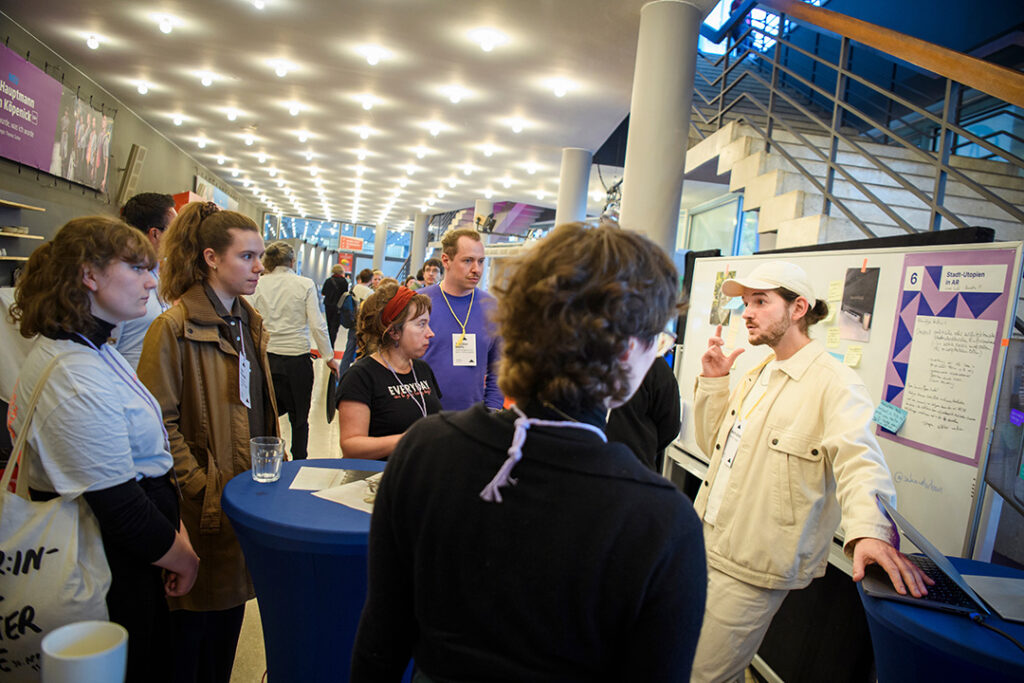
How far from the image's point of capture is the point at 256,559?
1.56m

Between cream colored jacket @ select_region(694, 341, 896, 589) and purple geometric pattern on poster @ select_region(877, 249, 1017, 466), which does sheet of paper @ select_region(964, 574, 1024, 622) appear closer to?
cream colored jacket @ select_region(694, 341, 896, 589)

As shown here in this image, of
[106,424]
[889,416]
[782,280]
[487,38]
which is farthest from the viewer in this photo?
[487,38]

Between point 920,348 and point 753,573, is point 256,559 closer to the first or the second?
point 753,573

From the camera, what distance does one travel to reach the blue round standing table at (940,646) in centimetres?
118

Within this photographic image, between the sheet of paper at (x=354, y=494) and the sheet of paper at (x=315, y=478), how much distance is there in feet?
0.15

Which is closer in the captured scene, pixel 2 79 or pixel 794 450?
pixel 794 450

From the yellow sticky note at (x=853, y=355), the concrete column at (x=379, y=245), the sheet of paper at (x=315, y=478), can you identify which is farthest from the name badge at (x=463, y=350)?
the concrete column at (x=379, y=245)

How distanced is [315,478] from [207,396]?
15.9 inches

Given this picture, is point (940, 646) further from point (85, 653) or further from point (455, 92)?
point (455, 92)

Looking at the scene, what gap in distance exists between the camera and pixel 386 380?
2.18m

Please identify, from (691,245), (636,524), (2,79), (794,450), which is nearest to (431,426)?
(636,524)

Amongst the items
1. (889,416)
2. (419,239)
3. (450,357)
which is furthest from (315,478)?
(419,239)

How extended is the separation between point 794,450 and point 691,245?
8.34 m

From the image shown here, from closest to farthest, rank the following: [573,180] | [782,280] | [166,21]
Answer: [782,280]
[166,21]
[573,180]
